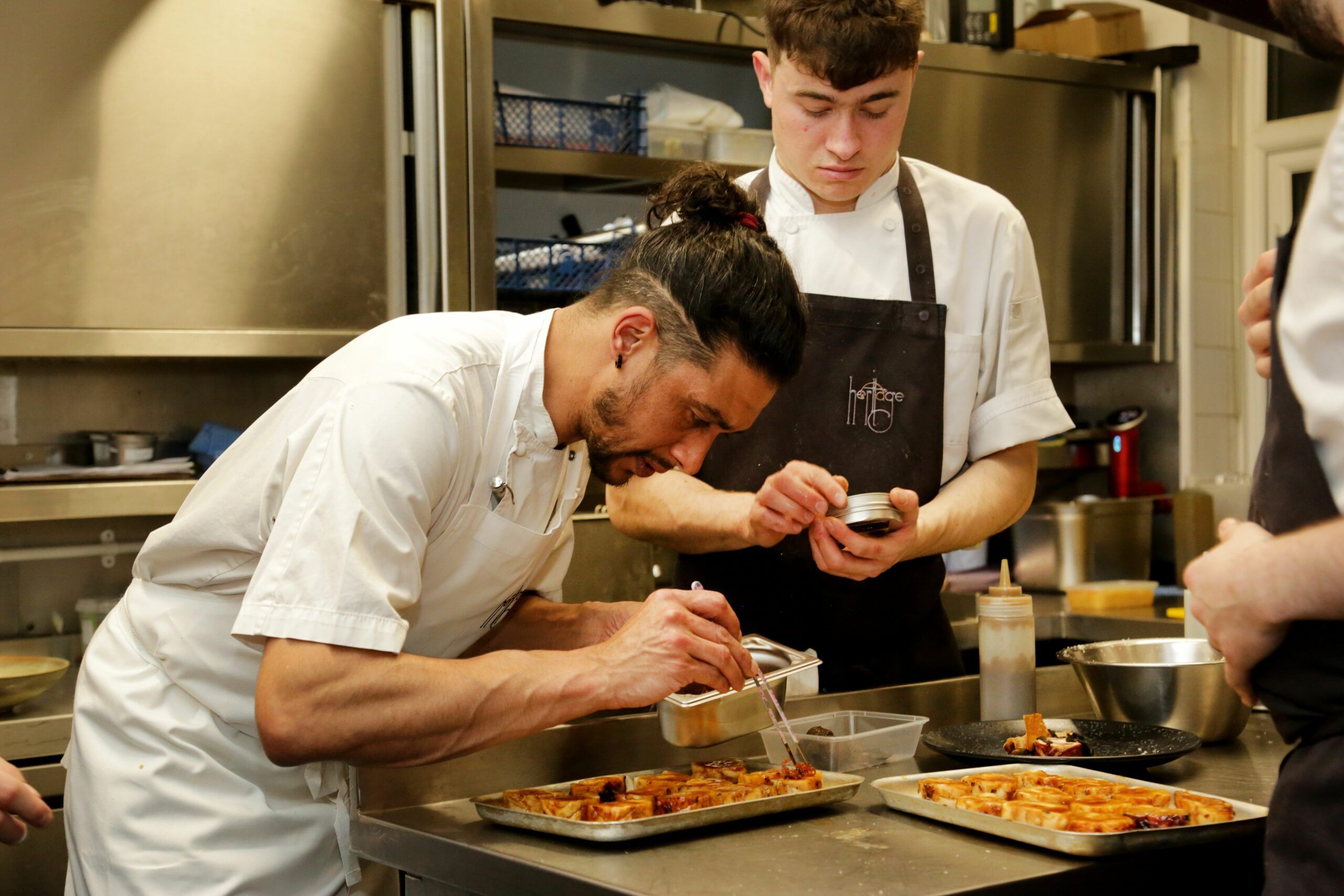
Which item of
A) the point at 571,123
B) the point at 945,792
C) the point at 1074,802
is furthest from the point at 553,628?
the point at 571,123

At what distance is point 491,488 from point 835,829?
0.56 meters

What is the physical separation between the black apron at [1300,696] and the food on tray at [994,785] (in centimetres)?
30

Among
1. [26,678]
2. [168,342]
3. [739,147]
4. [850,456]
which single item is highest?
[739,147]

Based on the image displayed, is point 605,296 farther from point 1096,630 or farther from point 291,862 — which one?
point 1096,630

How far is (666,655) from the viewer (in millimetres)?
1447

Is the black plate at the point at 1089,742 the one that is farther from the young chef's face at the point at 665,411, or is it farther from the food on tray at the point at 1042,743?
the young chef's face at the point at 665,411

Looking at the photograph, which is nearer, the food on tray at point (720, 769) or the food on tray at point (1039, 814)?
the food on tray at point (1039, 814)

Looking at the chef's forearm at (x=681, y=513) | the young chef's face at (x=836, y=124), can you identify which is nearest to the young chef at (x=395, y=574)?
the chef's forearm at (x=681, y=513)

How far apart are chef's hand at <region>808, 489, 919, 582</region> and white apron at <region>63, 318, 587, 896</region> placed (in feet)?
1.35

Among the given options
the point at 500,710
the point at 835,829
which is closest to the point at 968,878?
the point at 835,829

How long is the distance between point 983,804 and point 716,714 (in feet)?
1.27

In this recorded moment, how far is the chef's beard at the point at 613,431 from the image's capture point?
1.59 m

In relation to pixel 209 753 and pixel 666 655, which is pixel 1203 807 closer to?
pixel 666 655

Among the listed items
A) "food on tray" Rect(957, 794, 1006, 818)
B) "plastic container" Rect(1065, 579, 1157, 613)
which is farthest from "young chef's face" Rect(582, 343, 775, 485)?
"plastic container" Rect(1065, 579, 1157, 613)
